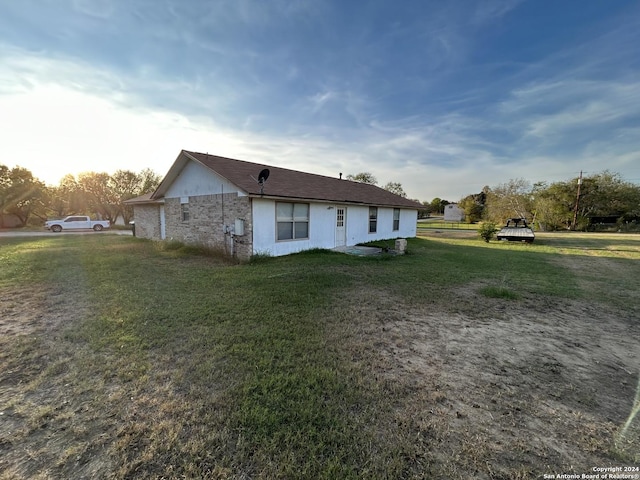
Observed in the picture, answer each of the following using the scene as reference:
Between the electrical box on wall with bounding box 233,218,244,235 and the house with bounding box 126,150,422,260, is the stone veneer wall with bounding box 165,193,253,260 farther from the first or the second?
the electrical box on wall with bounding box 233,218,244,235

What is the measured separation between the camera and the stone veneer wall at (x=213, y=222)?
10242 millimetres

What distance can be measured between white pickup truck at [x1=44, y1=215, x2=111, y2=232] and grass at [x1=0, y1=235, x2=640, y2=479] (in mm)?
26049

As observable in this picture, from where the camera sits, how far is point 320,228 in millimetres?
12812

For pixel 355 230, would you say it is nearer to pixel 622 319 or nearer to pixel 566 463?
pixel 622 319

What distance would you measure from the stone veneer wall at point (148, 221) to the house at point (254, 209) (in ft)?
0.44

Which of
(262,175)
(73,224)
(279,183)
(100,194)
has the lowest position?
(73,224)

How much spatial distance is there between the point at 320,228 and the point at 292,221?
172 cm

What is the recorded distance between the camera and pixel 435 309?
545cm

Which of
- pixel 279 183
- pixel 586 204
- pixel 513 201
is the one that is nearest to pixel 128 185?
pixel 279 183

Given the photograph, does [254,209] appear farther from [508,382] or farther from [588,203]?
[588,203]

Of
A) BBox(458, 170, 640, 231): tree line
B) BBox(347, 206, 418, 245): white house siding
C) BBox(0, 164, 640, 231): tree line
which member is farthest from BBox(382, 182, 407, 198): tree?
BBox(347, 206, 418, 245): white house siding

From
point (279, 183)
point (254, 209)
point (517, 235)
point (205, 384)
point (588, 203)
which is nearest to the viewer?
point (205, 384)

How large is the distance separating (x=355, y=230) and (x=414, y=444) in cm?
1330

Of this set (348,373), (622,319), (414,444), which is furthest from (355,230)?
(414,444)
